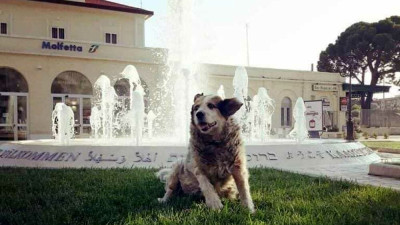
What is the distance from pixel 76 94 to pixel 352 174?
73.4 ft

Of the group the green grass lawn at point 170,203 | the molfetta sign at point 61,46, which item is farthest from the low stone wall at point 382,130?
the green grass lawn at point 170,203

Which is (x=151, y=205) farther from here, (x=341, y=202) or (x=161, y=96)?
(x=161, y=96)

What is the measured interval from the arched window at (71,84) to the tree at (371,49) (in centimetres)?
3524

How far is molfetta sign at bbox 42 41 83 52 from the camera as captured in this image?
28.0 meters

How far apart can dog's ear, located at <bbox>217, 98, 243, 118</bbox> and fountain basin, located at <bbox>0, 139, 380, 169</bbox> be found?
5.50m

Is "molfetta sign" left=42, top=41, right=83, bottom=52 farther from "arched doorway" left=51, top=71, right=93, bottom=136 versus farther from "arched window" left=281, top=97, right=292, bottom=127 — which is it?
"arched window" left=281, top=97, right=292, bottom=127

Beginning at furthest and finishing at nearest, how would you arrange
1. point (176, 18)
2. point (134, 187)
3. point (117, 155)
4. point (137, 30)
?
1. point (137, 30)
2. point (176, 18)
3. point (117, 155)
4. point (134, 187)

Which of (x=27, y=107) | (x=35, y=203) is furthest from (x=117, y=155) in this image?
(x=27, y=107)

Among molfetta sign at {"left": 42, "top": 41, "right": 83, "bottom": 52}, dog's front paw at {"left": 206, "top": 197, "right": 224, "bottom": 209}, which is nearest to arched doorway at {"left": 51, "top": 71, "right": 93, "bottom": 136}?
molfetta sign at {"left": 42, "top": 41, "right": 83, "bottom": 52}

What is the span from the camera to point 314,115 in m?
25.5

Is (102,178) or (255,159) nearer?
(102,178)

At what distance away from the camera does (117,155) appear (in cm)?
1103

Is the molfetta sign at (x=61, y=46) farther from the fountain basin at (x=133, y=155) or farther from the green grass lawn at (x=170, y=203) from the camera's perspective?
the green grass lawn at (x=170, y=203)

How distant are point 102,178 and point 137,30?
28.4 meters
